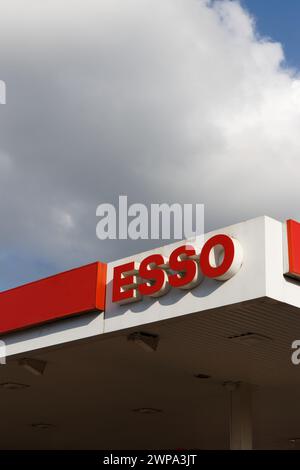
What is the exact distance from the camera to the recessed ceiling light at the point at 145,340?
46.9 feet

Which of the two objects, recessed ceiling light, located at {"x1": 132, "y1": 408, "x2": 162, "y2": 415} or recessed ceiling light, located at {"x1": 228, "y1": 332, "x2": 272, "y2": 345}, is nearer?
recessed ceiling light, located at {"x1": 228, "y1": 332, "x2": 272, "y2": 345}

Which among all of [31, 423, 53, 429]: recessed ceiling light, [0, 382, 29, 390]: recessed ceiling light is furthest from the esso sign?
[31, 423, 53, 429]: recessed ceiling light

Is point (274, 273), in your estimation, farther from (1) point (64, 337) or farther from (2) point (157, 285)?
(1) point (64, 337)

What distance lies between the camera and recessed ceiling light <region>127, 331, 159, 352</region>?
1428 cm

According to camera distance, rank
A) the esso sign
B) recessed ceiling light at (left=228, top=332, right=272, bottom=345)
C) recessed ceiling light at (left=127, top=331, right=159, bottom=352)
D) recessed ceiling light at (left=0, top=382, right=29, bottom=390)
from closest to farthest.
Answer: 1. the esso sign
2. recessed ceiling light at (left=228, top=332, right=272, bottom=345)
3. recessed ceiling light at (left=127, top=331, right=159, bottom=352)
4. recessed ceiling light at (left=0, top=382, right=29, bottom=390)

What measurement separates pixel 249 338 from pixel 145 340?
218 cm

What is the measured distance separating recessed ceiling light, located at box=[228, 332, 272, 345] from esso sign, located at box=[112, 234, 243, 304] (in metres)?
2.14

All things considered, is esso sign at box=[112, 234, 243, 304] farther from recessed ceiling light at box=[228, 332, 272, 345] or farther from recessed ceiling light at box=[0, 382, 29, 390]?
recessed ceiling light at box=[0, 382, 29, 390]

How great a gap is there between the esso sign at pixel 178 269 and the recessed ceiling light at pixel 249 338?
2.14m

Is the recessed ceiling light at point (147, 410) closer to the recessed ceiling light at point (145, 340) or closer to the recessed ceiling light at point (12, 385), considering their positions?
the recessed ceiling light at point (12, 385)

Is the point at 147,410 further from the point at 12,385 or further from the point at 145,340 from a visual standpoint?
the point at 145,340

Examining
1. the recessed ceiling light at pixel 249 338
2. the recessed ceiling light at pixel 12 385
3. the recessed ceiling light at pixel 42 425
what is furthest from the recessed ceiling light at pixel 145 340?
the recessed ceiling light at pixel 42 425

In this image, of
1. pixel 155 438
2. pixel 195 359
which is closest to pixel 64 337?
pixel 195 359

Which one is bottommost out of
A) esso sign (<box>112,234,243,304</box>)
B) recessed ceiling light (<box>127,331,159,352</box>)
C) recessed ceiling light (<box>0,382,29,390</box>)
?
recessed ceiling light (<box>127,331,159,352</box>)
